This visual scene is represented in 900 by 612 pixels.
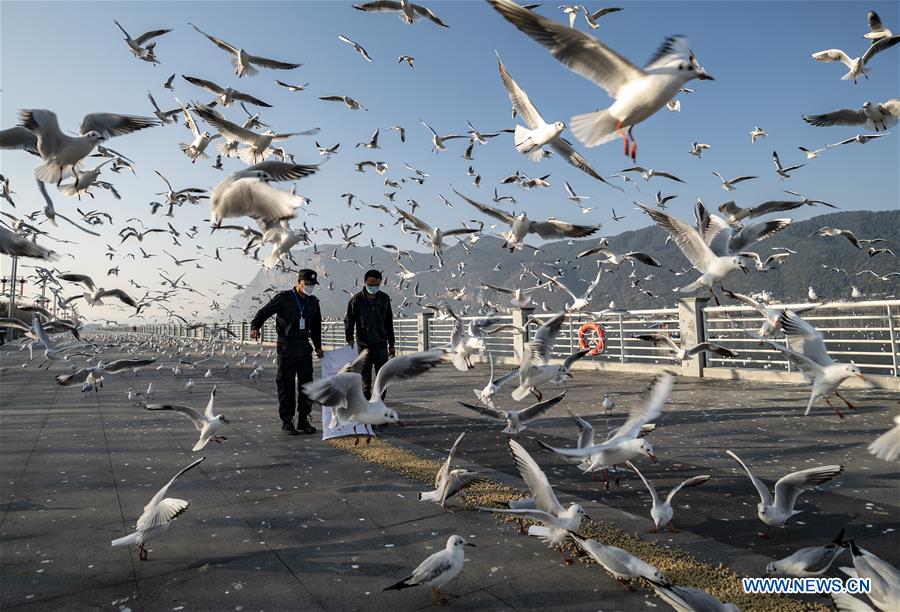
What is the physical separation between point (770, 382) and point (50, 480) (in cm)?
1398

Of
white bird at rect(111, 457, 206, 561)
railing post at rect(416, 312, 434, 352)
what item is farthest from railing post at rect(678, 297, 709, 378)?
white bird at rect(111, 457, 206, 561)

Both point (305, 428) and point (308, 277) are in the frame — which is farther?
point (308, 277)

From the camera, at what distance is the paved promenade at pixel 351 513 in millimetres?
3023

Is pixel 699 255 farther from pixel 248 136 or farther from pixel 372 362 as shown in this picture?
pixel 248 136

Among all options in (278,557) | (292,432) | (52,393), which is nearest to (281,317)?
(292,432)

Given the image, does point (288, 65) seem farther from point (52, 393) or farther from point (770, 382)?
point (770, 382)

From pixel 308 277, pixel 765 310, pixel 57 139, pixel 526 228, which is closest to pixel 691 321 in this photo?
pixel 526 228

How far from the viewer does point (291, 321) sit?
807 cm

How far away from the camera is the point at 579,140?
14.3 feet

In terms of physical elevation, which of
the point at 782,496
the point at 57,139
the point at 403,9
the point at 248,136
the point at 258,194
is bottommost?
the point at 782,496

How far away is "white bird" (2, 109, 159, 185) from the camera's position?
17.5 feet

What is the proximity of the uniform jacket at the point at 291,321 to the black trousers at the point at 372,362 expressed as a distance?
2.64ft

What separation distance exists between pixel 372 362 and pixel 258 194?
3951 millimetres

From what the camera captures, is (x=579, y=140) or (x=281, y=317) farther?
(x=281, y=317)
